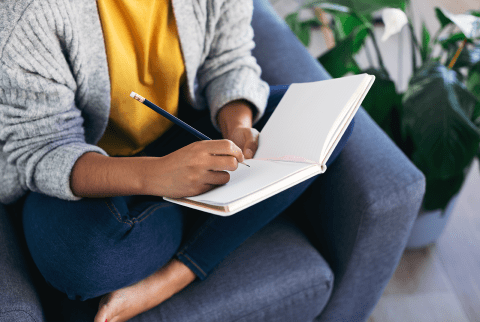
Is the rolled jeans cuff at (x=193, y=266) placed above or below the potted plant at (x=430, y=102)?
below

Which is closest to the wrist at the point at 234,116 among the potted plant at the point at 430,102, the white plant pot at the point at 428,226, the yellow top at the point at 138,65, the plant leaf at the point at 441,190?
the yellow top at the point at 138,65

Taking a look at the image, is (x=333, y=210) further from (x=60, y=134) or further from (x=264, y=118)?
(x=60, y=134)

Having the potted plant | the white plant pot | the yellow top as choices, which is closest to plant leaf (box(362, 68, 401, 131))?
the potted plant

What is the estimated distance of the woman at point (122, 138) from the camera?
23.2 inches

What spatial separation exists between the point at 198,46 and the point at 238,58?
10cm

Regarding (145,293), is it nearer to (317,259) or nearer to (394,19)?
(317,259)

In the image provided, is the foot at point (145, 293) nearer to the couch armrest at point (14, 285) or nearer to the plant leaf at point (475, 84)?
the couch armrest at point (14, 285)

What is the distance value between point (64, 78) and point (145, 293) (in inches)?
15.9

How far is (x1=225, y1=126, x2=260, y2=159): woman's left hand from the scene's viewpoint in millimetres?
681

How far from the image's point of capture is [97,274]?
24.9 inches

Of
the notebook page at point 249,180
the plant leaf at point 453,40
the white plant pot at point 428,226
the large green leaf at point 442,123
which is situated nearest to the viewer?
the notebook page at point 249,180

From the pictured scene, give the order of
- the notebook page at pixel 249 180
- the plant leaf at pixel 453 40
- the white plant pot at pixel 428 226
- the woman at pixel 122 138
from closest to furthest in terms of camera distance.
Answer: the notebook page at pixel 249 180, the woman at pixel 122 138, the plant leaf at pixel 453 40, the white plant pot at pixel 428 226

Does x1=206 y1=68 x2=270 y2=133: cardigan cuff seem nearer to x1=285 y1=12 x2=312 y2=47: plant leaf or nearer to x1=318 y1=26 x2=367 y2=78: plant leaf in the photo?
x1=318 y1=26 x2=367 y2=78: plant leaf

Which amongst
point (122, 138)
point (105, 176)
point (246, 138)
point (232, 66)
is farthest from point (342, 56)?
point (105, 176)
